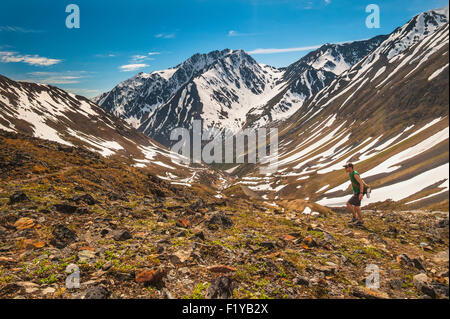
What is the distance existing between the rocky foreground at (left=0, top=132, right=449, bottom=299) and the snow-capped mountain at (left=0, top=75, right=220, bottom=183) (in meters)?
116

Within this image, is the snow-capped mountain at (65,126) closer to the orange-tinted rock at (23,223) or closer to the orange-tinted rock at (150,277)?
the orange-tinted rock at (23,223)

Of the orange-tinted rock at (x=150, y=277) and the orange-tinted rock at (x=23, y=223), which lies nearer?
the orange-tinted rock at (x=150, y=277)

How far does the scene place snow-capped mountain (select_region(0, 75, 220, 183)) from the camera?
132 meters

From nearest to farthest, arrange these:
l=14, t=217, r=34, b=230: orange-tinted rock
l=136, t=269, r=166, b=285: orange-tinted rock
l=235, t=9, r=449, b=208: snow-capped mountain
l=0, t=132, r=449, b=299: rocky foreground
→ l=235, t=9, r=449, b=208: snow-capped mountain
l=0, t=132, r=449, b=299: rocky foreground
l=136, t=269, r=166, b=285: orange-tinted rock
l=14, t=217, r=34, b=230: orange-tinted rock

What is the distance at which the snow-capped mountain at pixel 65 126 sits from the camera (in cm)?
13250

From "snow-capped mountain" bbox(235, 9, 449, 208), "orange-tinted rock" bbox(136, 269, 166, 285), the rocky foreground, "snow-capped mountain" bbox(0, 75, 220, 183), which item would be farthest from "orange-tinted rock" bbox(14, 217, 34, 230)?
"snow-capped mountain" bbox(0, 75, 220, 183)

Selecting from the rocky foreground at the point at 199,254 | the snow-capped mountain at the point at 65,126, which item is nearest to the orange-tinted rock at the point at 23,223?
the rocky foreground at the point at 199,254

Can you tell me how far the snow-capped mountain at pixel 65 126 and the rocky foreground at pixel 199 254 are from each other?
115840 millimetres

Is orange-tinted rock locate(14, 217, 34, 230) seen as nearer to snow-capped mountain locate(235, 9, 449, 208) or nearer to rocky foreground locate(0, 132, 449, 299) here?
rocky foreground locate(0, 132, 449, 299)

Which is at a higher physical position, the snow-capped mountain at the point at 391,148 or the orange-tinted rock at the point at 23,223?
the snow-capped mountain at the point at 391,148

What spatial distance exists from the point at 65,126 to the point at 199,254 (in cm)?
18251

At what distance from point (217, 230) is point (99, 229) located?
252 inches

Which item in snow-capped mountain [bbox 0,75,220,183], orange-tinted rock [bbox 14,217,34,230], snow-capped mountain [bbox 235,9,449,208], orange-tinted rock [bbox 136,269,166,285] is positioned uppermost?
snow-capped mountain [bbox 0,75,220,183]

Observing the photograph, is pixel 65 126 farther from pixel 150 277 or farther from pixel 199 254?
pixel 150 277
